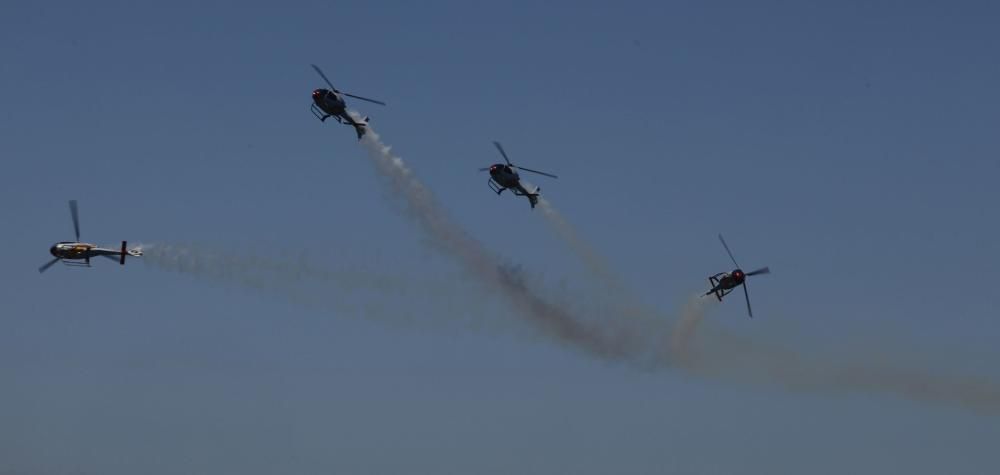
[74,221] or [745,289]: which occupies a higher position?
[74,221]

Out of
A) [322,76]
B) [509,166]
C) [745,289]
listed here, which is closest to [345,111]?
[322,76]

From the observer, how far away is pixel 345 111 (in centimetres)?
14400

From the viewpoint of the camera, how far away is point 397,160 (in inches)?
5837

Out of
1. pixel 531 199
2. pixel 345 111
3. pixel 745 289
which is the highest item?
pixel 345 111

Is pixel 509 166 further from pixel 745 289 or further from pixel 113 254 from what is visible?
pixel 113 254

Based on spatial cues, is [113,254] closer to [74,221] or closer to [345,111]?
[74,221]

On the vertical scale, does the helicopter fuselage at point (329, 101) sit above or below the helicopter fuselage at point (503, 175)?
above

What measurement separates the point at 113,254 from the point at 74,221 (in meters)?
6.41

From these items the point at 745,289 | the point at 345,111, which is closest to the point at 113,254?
the point at 345,111

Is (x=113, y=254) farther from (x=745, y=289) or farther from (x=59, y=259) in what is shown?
(x=745, y=289)

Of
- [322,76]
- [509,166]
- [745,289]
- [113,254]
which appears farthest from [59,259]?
[745,289]

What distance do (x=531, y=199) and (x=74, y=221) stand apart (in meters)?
43.9

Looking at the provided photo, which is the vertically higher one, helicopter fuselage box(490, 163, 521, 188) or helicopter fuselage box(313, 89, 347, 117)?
helicopter fuselage box(313, 89, 347, 117)

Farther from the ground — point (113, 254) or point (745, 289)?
point (113, 254)
